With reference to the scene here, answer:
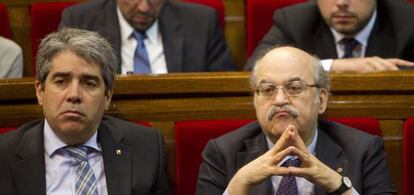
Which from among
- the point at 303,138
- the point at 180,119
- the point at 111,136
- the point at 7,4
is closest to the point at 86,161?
the point at 111,136

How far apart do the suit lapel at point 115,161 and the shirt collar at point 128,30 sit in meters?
0.43

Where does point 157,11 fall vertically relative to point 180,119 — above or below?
above

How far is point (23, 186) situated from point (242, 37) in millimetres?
740

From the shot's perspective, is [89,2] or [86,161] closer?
[86,161]

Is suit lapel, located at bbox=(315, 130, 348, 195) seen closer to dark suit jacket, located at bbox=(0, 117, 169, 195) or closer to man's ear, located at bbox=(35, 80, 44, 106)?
dark suit jacket, located at bbox=(0, 117, 169, 195)

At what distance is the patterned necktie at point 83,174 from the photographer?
1045 mm

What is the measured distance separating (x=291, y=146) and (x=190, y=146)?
0.19 metres

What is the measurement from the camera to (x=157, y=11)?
1521mm

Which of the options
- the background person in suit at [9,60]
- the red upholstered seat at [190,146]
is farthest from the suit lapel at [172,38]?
the red upholstered seat at [190,146]

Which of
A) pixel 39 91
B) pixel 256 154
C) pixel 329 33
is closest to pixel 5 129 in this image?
pixel 39 91

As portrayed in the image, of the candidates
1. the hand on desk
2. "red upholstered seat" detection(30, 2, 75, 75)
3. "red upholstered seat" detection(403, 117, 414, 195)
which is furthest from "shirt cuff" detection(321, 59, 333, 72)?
"red upholstered seat" detection(30, 2, 75, 75)

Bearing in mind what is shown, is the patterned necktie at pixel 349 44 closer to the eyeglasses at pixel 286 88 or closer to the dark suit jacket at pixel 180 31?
the dark suit jacket at pixel 180 31

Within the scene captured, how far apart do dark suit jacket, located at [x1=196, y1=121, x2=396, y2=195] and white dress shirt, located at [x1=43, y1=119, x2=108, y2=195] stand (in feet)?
0.42

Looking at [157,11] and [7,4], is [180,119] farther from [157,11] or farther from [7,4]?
[7,4]
